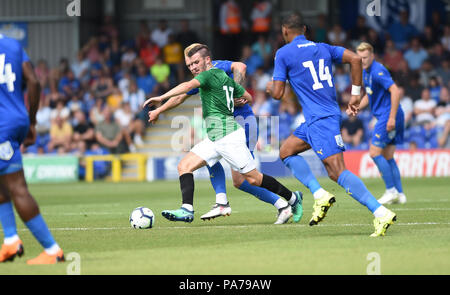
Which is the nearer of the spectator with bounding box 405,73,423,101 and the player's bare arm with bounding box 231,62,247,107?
the player's bare arm with bounding box 231,62,247,107

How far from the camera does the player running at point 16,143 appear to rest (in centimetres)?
741

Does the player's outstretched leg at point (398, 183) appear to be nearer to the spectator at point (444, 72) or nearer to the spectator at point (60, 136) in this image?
the spectator at point (444, 72)

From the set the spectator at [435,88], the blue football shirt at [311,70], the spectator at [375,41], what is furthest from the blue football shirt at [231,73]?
the spectator at [375,41]

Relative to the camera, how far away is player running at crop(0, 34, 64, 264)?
7.41 metres

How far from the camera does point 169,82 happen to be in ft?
87.3

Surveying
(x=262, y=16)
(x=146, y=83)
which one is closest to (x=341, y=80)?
(x=262, y=16)

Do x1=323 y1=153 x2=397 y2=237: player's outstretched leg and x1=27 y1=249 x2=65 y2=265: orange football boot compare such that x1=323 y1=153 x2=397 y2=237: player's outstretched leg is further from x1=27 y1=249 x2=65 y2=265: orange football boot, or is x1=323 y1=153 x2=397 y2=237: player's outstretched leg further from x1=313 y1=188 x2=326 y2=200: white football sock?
x1=27 y1=249 x2=65 y2=265: orange football boot

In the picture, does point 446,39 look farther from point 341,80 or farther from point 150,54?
point 150,54

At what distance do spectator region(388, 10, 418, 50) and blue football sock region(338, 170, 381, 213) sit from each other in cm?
1756

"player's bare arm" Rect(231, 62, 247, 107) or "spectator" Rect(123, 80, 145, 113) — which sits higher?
"player's bare arm" Rect(231, 62, 247, 107)

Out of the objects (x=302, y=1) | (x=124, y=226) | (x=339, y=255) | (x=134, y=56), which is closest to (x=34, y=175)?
(x=134, y=56)

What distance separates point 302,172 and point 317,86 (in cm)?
106

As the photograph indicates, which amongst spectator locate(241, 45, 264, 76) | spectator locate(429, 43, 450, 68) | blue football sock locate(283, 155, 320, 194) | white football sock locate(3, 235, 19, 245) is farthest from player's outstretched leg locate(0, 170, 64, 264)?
spectator locate(241, 45, 264, 76)

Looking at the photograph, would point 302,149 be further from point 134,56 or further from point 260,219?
point 134,56
